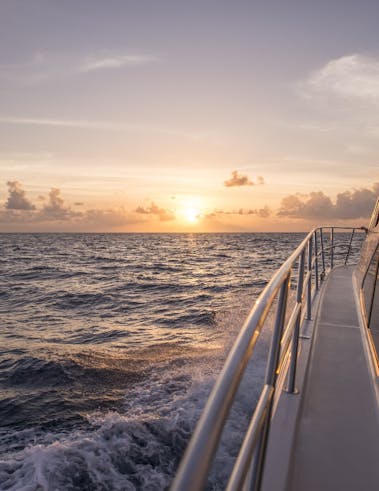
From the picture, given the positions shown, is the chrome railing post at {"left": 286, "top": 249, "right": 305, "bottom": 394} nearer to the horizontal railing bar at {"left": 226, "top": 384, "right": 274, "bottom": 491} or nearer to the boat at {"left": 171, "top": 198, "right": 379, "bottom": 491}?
the boat at {"left": 171, "top": 198, "right": 379, "bottom": 491}

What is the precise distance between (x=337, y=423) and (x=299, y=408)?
0.28 m

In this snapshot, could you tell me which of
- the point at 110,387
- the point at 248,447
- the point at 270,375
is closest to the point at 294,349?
the point at 270,375

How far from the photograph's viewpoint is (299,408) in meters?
2.89

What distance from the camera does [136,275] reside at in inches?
1149

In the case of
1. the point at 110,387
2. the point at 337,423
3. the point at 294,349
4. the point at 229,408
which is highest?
the point at 229,408

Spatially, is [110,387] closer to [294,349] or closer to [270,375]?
[294,349]

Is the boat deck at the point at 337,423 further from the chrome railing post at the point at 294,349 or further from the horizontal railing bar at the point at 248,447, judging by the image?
the horizontal railing bar at the point at 248,447

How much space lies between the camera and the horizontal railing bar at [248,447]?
1.02 m

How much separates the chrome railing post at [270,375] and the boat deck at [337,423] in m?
0.63

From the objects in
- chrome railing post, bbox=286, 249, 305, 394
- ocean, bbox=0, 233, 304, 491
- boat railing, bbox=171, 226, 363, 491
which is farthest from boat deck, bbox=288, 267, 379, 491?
ocean, bbox=0, 233, 304, 491

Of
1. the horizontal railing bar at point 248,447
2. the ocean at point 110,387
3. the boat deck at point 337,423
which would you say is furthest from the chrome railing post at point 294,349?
the ocean at point 110,387

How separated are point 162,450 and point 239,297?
44.1 ft

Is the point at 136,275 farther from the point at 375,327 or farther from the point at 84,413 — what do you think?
the point at 375,327

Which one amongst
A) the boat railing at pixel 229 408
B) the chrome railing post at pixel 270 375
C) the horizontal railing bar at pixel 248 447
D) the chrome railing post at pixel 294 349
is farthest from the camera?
the chrome railing post at pixel 294 349
